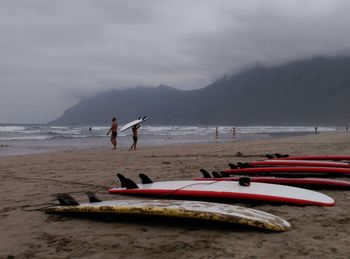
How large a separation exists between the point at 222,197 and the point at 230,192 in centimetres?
11

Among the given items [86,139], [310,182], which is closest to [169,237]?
[310,182]

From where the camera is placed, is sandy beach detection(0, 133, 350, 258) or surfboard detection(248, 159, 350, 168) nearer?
sandy beach detection(0, 133, 350, 258)

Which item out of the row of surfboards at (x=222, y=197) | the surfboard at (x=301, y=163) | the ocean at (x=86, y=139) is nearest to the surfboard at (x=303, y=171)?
the row of surfboards at (x=222, y=197)

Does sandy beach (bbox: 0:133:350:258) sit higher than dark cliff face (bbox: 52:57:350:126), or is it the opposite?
dark cliff face (bbox: 52:57:350:126)

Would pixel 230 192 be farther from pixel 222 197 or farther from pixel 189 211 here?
pixel 189 211

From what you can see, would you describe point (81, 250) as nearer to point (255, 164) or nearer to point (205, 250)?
point (205, 250)

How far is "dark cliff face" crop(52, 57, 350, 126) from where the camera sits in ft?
510

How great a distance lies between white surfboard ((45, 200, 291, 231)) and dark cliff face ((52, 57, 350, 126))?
14587 cm

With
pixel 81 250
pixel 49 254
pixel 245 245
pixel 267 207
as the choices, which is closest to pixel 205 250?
pixel 245 245

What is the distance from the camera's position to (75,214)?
4.34m

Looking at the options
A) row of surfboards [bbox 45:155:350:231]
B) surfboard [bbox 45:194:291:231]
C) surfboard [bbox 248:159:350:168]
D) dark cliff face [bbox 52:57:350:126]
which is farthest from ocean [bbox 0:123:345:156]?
dark cliff face [bbox 52:57:350:126]

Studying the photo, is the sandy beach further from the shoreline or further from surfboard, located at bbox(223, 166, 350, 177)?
the shoreline

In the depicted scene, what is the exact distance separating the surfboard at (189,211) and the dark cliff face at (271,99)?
145876mm

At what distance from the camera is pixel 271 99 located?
569 feet
